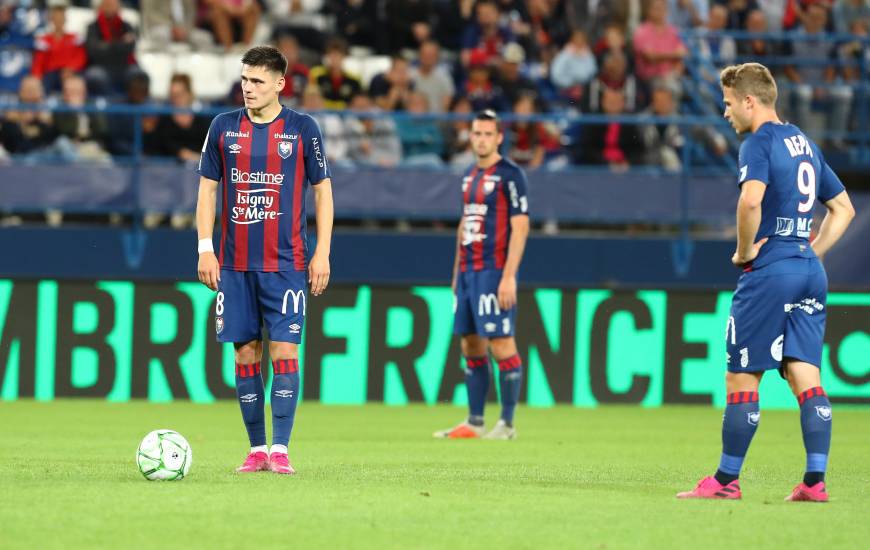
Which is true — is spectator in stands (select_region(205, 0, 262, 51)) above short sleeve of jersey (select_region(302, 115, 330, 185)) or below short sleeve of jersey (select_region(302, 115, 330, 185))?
above

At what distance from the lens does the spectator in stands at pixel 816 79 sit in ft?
57.4

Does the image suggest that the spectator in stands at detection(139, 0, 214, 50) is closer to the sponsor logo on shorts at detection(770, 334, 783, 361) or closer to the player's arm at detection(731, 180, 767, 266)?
the player's arm at detection(731, 180, 767, 266)

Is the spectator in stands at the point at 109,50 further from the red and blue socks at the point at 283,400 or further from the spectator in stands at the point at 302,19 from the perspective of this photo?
the red and blue socks at the point at 283,400

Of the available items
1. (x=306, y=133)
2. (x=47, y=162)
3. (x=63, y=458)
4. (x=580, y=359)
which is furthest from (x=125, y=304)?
(x=306, y=133)

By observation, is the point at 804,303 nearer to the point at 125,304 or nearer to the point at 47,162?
the point at 125,304

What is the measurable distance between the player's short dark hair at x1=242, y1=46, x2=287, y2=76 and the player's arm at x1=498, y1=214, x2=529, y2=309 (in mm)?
3712

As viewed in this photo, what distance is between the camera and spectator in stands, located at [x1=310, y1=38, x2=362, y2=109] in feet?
55.7

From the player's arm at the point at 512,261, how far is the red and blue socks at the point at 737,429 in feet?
13.9

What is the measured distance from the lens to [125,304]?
46.9 ft

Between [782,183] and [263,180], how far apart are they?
260 cm

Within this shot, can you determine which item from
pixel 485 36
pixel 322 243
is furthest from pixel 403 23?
pixel 322 243

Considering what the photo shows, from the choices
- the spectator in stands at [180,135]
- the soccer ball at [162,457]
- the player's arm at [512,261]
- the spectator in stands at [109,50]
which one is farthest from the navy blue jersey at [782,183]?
the spectator in stands at [109,50]

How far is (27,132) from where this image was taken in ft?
50.6

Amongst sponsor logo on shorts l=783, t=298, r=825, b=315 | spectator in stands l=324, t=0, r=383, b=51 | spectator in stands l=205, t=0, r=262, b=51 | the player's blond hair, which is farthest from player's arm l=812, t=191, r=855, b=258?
spectator in stands l=324, t=0, r=383, b=51
